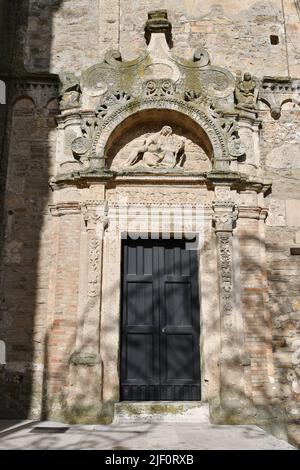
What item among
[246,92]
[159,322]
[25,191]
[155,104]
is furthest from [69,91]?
[159,322]

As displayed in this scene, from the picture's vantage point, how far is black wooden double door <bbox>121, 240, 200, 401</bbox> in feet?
24.5

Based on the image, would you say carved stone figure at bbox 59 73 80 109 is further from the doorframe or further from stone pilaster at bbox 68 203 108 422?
the doorframe

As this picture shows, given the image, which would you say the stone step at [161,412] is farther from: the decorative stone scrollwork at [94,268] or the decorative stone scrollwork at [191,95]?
the decorative stone scrollwork at [191,95]

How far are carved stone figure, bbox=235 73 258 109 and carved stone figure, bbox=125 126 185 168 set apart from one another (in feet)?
4.09

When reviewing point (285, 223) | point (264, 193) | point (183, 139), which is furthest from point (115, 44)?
point (285, 223)

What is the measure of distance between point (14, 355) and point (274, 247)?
4.47 m

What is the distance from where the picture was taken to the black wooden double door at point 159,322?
7.48m

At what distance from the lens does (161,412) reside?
23.1ft

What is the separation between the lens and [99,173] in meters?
7.87

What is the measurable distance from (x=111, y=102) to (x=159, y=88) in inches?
33.1

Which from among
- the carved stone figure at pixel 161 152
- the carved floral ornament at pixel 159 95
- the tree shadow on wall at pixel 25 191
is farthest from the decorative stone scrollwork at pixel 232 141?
the tree shadow on wall at pixel 25 191

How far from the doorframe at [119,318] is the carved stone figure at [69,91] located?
2401 millimetres

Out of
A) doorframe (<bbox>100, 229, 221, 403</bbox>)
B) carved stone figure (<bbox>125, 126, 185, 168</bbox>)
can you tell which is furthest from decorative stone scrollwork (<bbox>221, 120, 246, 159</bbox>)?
doorframe (<bbox>100, 229, 221, 403</bbox>)

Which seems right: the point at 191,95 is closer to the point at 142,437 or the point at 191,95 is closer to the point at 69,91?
the point at 69,91
